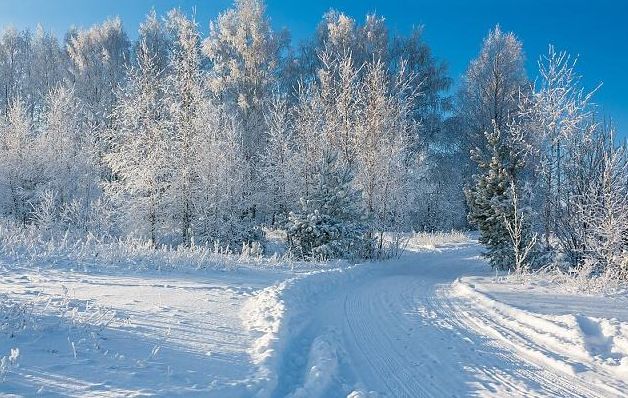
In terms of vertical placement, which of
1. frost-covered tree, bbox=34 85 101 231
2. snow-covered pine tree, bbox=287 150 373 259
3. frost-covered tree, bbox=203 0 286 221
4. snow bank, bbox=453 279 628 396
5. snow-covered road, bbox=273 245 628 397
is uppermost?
frost-covered tree, bbox=203 0 286 221

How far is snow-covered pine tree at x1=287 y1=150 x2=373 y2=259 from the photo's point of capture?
17516 mm

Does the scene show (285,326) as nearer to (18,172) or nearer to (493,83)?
(18,172)

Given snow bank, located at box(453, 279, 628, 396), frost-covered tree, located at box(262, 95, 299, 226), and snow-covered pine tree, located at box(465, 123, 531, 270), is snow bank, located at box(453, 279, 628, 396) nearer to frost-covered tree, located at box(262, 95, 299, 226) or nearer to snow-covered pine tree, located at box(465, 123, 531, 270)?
snow-covered pine tree, located at box(465, 123, 531, 270)

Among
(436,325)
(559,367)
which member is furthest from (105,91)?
(559,367)

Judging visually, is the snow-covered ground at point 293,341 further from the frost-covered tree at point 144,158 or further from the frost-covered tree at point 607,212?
the frost-covered tree at point 144,158

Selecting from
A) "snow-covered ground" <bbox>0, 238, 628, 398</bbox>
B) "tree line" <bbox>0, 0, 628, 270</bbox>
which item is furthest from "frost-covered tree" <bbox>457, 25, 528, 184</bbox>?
"snow-covered ground" <bbox>0, 238, 628, 398</bbox>

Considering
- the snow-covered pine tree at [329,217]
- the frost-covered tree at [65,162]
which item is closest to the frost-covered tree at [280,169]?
the snow-covered pine tree at [329,217]

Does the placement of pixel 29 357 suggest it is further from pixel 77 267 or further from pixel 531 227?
pixel 531 227

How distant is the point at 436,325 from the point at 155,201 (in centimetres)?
1332

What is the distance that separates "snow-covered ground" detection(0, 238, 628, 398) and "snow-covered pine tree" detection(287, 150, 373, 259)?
721cm

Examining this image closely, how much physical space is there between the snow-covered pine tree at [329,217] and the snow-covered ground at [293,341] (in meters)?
7.21

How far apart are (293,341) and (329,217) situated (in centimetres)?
1151

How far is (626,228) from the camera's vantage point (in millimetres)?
11664

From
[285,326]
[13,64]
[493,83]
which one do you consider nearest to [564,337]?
[285,326]
